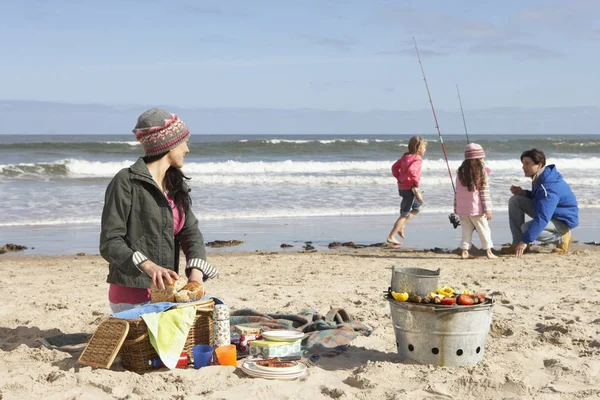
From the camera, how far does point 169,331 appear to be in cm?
446

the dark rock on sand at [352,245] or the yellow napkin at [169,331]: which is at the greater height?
the yellow napkin at [169,331]

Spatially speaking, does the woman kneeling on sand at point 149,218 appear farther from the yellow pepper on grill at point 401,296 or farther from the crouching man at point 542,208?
the crouching man at point 542,208

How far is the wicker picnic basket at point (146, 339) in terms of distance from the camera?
14.5ft

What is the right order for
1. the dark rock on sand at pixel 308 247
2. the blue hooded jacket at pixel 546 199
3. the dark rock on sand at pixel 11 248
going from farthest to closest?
the dark rock on sand at pixel 308 247, the dark rock on sand at pixel 11 248, the blue hooded jacket at pixel 546 199

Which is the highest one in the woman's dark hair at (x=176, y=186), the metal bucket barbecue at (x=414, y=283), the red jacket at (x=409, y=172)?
the woman's dark hair at (x=176, y=186)

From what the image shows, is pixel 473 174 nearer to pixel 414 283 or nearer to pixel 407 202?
pixel 407 202

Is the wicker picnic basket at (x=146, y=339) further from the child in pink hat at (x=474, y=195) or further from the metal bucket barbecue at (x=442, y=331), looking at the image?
the child in pink hat at (x=474, y=195)

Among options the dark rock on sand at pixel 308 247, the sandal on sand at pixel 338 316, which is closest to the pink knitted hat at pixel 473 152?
the dark rock on sand at pixel 308 247

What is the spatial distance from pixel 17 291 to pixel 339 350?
3639 millimetres

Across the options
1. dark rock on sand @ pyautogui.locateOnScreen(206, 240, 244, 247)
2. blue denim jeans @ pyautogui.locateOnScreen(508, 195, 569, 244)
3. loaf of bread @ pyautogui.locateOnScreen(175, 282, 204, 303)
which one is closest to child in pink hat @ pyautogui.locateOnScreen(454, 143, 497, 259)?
blue denim jeans @ pyautogui.locateOnScreen(508, 195, 569, 244)

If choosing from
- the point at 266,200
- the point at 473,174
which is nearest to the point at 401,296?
the point at 473,174

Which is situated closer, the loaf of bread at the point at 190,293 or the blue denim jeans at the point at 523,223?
the loaf of bread at the point at 190,293

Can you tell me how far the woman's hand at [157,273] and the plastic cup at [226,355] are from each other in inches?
22.1

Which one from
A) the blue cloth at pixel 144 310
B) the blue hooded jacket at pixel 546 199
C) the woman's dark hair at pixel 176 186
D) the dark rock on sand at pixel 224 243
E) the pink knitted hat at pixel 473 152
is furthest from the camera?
the dark rock on sand at pixel 224 243
